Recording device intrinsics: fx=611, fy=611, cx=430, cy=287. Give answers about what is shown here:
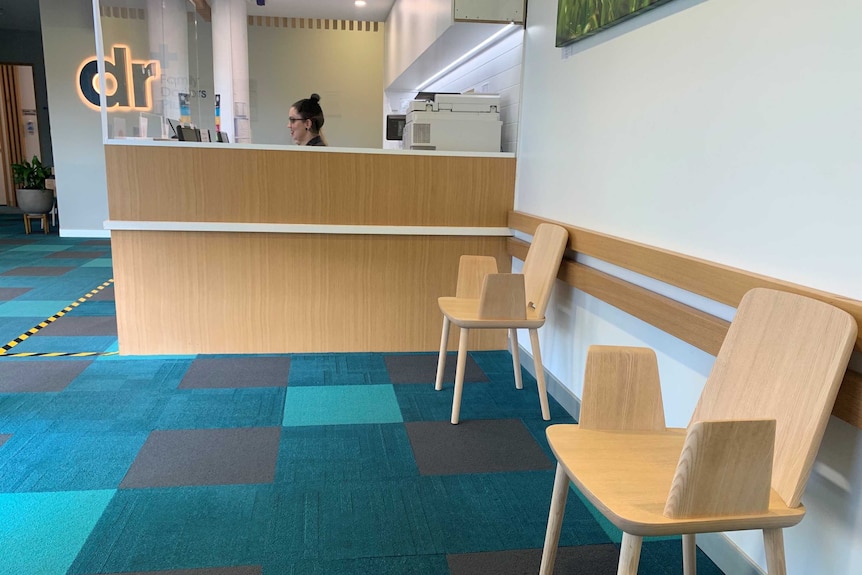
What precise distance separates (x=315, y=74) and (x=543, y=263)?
6.40 m

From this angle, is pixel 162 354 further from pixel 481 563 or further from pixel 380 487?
pixel 481 563

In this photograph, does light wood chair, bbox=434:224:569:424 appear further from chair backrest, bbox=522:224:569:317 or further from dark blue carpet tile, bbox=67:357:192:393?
dark blue carpet tile, bbox=67:357:192:393

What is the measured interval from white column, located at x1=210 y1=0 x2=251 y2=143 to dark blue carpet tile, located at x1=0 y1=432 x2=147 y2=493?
487cm

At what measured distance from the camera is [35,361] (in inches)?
136

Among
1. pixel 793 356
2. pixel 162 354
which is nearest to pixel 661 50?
pixel 793 356

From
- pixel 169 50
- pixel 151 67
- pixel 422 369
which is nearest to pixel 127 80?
pixel 151 67

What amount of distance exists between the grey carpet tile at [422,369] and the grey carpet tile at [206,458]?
2.94ft

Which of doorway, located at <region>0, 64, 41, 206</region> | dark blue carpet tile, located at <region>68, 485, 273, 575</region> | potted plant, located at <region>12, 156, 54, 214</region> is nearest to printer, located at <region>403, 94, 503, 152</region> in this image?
dark blue carpet tile, located at <region>68, 485, 273, 575</region>

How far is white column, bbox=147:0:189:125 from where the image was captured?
5.16 m

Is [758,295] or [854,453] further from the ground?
[758,295]

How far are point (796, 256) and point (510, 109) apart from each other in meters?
2.56

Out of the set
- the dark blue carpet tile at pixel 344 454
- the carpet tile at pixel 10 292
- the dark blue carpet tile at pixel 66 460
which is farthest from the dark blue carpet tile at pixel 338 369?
the carpet tile at pixel 10 292

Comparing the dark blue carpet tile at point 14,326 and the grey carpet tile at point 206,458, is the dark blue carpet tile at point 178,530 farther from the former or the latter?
the dark blue carpet tile at point 14,326

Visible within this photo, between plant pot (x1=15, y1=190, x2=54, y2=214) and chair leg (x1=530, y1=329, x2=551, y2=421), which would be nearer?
chair leg (x1=530, y1=329, x2=551, y2=421)
